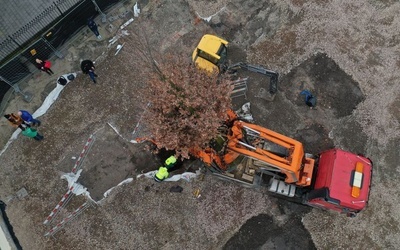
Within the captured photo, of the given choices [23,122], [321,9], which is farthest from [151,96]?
[321,9]

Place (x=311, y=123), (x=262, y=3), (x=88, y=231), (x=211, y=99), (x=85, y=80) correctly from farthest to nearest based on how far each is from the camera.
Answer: (x=262, y=3) → (x=85, y=80) → (x=311, y=123) → (x=88, y=231) → (x=211, y=99)

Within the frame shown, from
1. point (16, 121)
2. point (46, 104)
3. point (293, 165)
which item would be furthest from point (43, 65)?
point (293, 165)

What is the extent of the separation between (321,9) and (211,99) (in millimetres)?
9983

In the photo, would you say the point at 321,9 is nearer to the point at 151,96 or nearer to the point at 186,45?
the point at 186,45

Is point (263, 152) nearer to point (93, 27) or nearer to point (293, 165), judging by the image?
point (293, 165)

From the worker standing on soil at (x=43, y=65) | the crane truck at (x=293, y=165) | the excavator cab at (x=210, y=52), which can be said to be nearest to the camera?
the crane truck at (x=293, y=165)

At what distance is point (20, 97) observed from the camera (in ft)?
61.5

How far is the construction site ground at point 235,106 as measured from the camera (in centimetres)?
1619

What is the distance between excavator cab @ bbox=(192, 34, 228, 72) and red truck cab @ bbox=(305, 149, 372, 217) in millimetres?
6522

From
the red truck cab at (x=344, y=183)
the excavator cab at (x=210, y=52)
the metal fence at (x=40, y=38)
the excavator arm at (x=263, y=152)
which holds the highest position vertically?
the metal fence at (x=40, y=38)

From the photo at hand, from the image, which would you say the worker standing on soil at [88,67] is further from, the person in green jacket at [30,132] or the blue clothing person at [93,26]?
the person in green jacket at [30,132]

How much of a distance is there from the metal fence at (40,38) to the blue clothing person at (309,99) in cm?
1099

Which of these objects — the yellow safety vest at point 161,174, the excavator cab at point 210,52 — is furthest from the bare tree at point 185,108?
the excavator cab at point 210,52

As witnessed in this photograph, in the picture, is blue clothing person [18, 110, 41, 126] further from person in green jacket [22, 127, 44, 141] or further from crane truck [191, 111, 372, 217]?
crane truck [191, 111, 372, 217]
